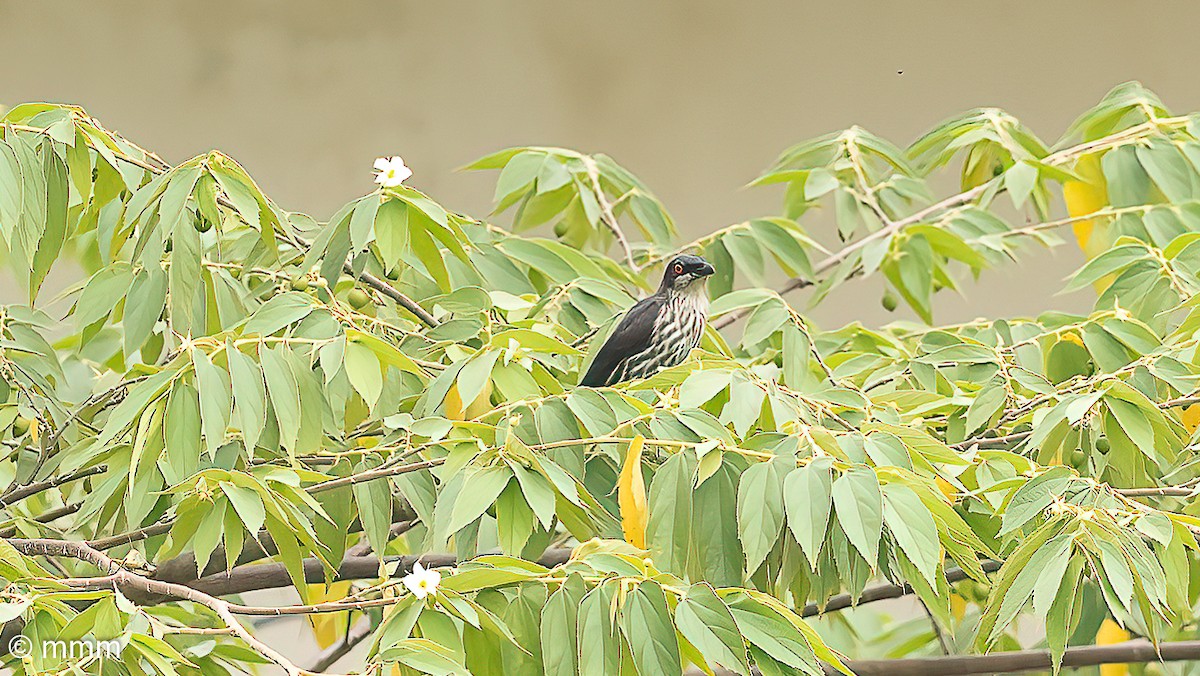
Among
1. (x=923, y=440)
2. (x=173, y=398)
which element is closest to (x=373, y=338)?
(x=173, y=398)

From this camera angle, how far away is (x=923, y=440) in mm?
829

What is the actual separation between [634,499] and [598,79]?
180 centimetres

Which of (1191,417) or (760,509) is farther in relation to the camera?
(1191,417)

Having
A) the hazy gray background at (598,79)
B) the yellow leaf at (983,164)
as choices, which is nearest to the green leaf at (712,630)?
the yellow leaf at (983,164)

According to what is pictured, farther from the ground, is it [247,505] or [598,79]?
[598,79]

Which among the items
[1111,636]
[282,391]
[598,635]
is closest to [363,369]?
[282,391]

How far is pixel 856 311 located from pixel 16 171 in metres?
1.90

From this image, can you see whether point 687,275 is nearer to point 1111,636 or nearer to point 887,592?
point 887,592

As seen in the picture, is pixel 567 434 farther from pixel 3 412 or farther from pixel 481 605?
pixel 3 412

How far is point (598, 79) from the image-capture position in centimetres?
243

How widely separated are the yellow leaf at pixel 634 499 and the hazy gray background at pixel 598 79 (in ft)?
5.62

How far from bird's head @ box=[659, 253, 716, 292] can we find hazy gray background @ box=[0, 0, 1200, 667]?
1.26 meters

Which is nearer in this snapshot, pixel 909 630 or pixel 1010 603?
pixel 1010 603

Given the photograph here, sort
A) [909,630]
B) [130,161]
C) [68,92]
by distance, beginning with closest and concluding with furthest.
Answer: [130,161] < [909,630] < [68,92]
